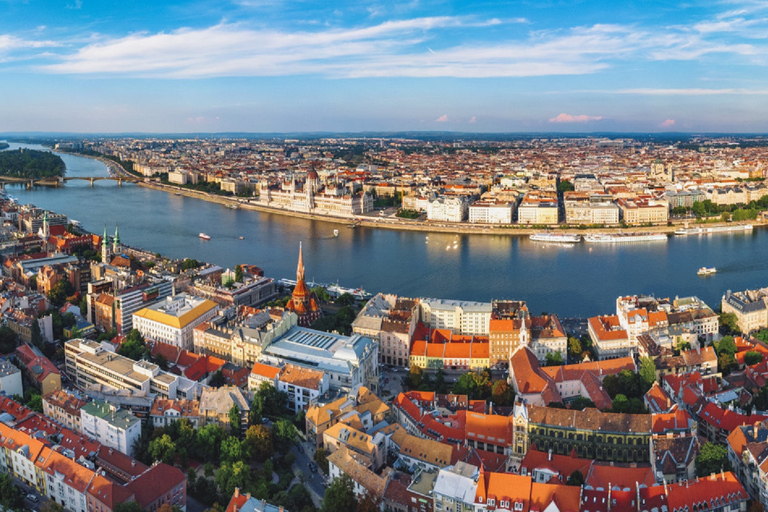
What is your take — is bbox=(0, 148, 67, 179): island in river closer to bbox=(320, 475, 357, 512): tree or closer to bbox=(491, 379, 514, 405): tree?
bbox=(491, 379, 514, 405): tree

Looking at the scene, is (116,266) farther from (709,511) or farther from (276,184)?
(276,184)

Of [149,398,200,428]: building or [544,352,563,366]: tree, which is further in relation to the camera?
[544,352,563,366]: tree

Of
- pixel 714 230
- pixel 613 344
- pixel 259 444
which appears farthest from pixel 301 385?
pixel 714 230

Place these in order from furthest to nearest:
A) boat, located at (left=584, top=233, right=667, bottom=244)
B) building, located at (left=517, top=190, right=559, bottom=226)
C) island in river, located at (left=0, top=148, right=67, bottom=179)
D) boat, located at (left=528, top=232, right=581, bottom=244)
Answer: island in river, located at (left=0, top=148, right=67, bottom=179) → building, located at (left=517, top=190, right=559, bottom=226) → boat, located at (left=528, top=232, right=581, bottom=244) → boat, located at (left=584, top=233, right=667, bottom=244)

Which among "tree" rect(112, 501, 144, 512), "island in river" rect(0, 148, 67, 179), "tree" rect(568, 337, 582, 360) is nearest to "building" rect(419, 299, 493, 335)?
"tree" rect(568, 337, 582, 360)

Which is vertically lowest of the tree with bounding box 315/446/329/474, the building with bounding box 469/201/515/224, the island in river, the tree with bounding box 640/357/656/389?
the tree with bounding box 315/446/329/474

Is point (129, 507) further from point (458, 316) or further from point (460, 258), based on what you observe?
point (460, 258)

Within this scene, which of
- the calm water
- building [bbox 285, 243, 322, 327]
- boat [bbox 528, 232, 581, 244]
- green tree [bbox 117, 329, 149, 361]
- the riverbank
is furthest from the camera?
the riverbank
